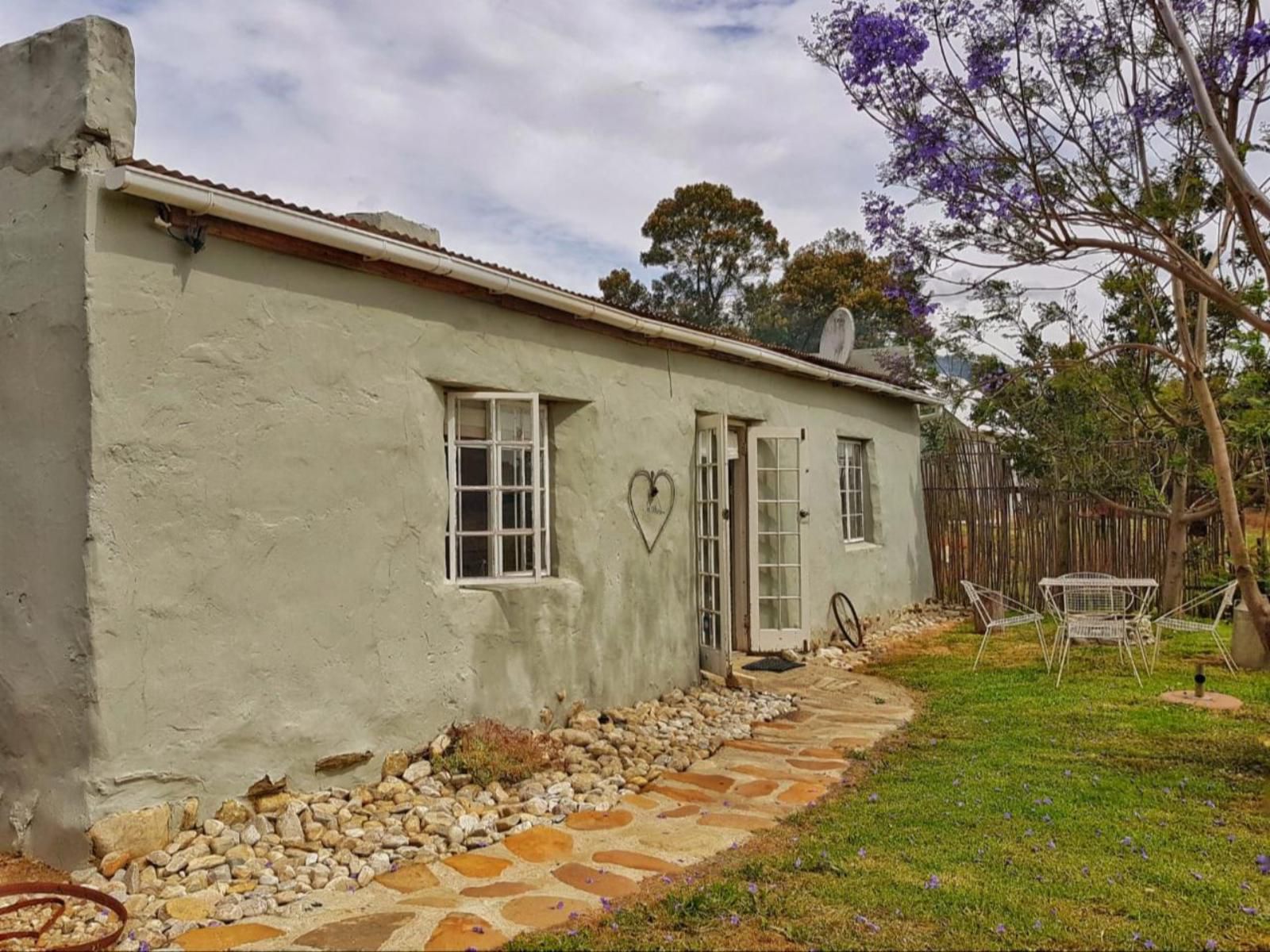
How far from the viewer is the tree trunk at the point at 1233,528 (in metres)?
5.18

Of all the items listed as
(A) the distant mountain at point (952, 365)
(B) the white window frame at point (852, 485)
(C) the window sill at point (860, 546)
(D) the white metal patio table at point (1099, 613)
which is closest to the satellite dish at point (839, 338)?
(A) the distant mountain at point (952, 365)

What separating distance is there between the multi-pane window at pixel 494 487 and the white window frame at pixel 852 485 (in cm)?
565

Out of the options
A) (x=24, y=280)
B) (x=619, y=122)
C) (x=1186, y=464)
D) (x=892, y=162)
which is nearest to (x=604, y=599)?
(x=892, y=162)

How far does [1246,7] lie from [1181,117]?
809 mm

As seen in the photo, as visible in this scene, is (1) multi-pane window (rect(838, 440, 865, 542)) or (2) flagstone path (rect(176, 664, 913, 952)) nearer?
(2) flagstone path (rect(176, 664, 913, 952))

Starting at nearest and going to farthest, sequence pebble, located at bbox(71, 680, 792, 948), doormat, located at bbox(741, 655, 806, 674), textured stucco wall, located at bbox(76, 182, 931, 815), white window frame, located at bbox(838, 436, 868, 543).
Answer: pebble, located at bbox(71, 680, 792, 948) → textured stucco wall, located at bbox(76, 182, 931, 815) → doormat, located at bbox(741, 655, 806, 674) → white window frame, located at bbox(838, 436, 868, 543)

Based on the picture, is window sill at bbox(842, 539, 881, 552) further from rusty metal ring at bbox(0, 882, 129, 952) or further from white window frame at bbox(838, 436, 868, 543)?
rusty metal ring at bbox(0, 882, 129, 952)

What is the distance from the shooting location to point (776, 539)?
9031 millimetres

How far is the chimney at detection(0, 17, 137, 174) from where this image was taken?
4102mm

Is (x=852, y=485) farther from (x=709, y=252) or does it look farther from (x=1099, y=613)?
(x=709, y=252)

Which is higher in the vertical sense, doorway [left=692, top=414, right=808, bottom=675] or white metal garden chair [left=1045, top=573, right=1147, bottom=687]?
doorway [left=692, top=414, right=808, bottom=675]

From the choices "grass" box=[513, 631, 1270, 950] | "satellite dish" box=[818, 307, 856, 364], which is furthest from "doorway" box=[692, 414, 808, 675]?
"satellite dish" box=[818, 307, 856, 364]

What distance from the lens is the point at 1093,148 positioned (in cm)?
551

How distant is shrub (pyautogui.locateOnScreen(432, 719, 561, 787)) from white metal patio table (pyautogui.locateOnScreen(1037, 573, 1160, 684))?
4.65 metres
